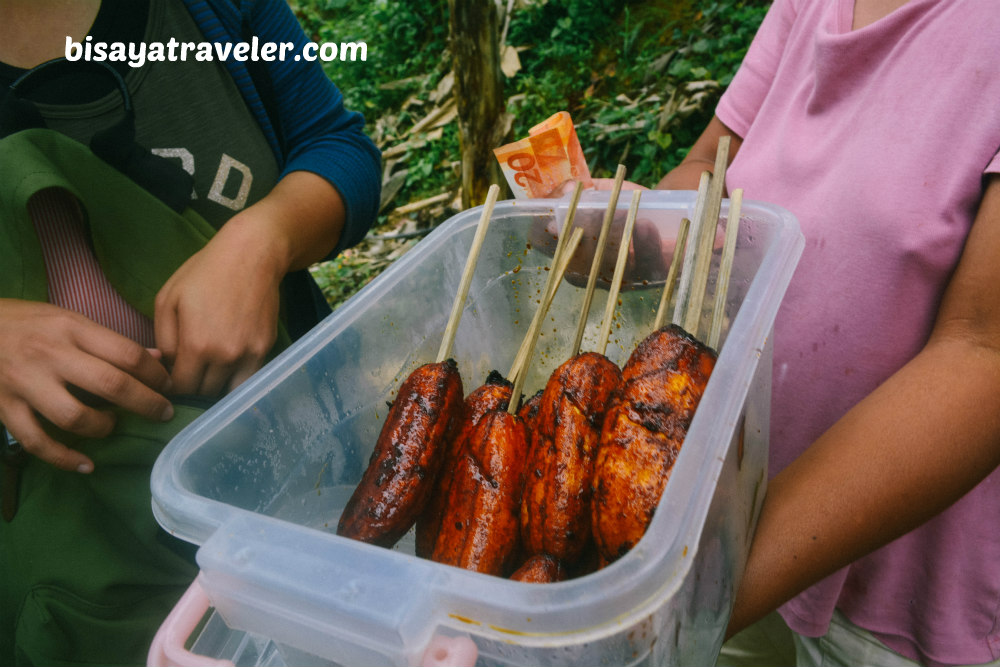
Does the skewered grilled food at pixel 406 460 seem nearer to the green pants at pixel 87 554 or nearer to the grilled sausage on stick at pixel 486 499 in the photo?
the grilled sausage on stick at pixel 486 499

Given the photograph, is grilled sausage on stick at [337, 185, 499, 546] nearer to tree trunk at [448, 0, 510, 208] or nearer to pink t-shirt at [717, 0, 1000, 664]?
pink t-shirt at [717, 0, 1000, 664]

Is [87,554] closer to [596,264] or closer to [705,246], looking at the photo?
[596,264]

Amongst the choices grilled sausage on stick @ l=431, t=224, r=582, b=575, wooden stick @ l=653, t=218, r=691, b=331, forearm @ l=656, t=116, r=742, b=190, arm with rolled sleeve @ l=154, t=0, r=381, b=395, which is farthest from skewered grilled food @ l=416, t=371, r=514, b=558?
forearm @ l=656, t=116, r=742, b=190

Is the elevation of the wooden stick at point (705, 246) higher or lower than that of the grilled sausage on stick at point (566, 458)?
higher

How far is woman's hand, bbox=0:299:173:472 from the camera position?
3.30 feet

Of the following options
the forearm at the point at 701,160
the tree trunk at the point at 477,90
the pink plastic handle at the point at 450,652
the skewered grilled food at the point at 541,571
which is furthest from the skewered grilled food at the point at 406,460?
the tree trunk at the point at 477,90

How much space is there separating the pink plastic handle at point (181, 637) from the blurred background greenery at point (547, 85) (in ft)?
13.8

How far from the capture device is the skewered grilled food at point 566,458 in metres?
0.95

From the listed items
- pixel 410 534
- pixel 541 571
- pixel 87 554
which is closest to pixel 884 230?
pixel 541 571

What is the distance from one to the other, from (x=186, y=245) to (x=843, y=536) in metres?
1.39

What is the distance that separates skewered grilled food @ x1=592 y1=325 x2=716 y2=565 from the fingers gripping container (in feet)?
0.26

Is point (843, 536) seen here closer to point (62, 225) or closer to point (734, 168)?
point (734, 168)

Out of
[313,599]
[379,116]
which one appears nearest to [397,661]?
[313,599]

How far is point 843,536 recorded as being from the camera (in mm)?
895
